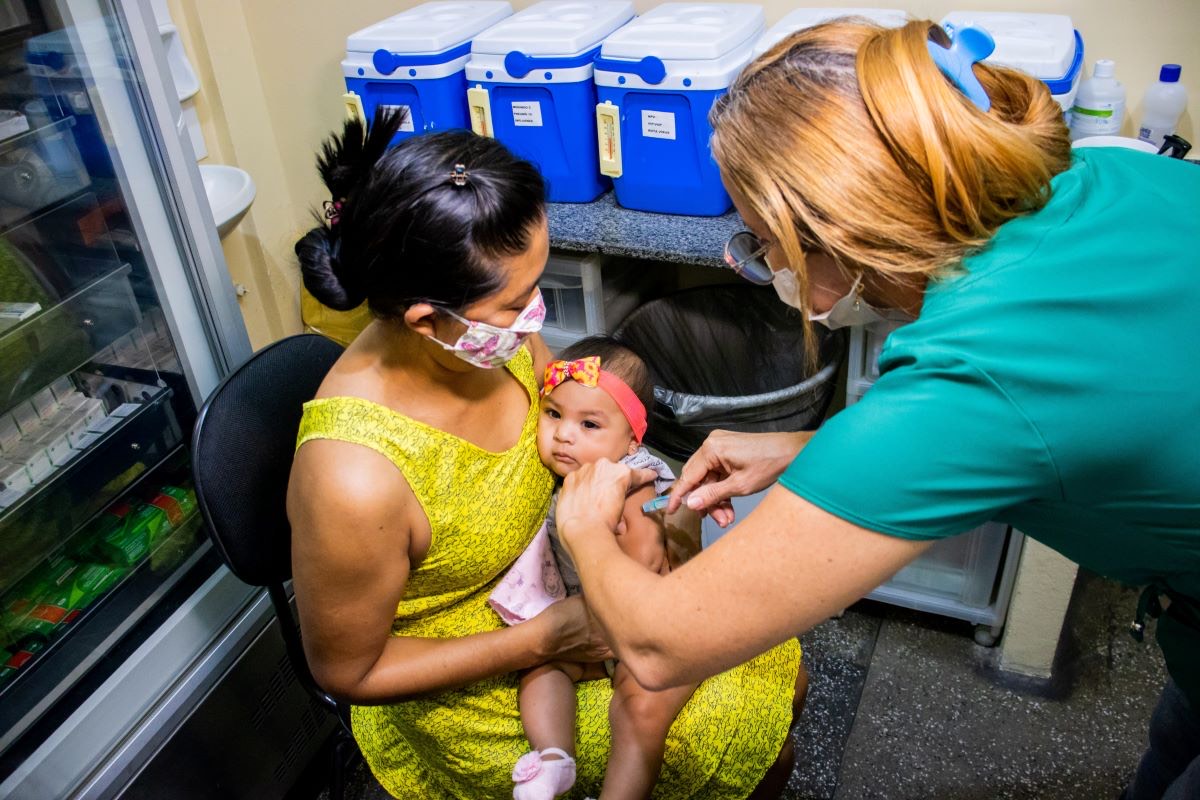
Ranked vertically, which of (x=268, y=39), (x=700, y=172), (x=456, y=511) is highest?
(x=268, y=39)

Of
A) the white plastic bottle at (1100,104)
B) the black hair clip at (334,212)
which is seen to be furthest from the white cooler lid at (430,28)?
the white plastic bottle at (1100,104)

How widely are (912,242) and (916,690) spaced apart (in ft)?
5.20

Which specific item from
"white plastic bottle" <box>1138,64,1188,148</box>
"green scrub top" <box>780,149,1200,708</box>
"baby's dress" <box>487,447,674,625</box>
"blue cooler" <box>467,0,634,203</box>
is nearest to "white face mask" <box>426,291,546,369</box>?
"baby's dress" <box>487,447,674,625</box>

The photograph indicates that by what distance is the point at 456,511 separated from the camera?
1.28m

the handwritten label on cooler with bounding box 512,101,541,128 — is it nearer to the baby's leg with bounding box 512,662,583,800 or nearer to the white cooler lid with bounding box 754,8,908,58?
the white cooler lid with bounding box 754,8,908,58

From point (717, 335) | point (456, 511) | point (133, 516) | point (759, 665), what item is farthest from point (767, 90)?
point (133, 516)

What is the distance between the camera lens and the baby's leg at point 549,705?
1.34 metres

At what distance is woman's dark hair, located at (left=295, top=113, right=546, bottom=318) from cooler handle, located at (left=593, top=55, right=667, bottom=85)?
32.0 inches

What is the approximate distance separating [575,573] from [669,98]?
3.49ft

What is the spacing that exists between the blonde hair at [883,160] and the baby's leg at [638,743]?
2.31ft

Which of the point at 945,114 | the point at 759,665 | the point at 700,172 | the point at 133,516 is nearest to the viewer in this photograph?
the point at 945,114

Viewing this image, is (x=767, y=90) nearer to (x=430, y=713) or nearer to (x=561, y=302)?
(x=430, y=713)

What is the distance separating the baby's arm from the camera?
5.07ft

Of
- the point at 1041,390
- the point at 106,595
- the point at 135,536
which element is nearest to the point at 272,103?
the point at 135,536
